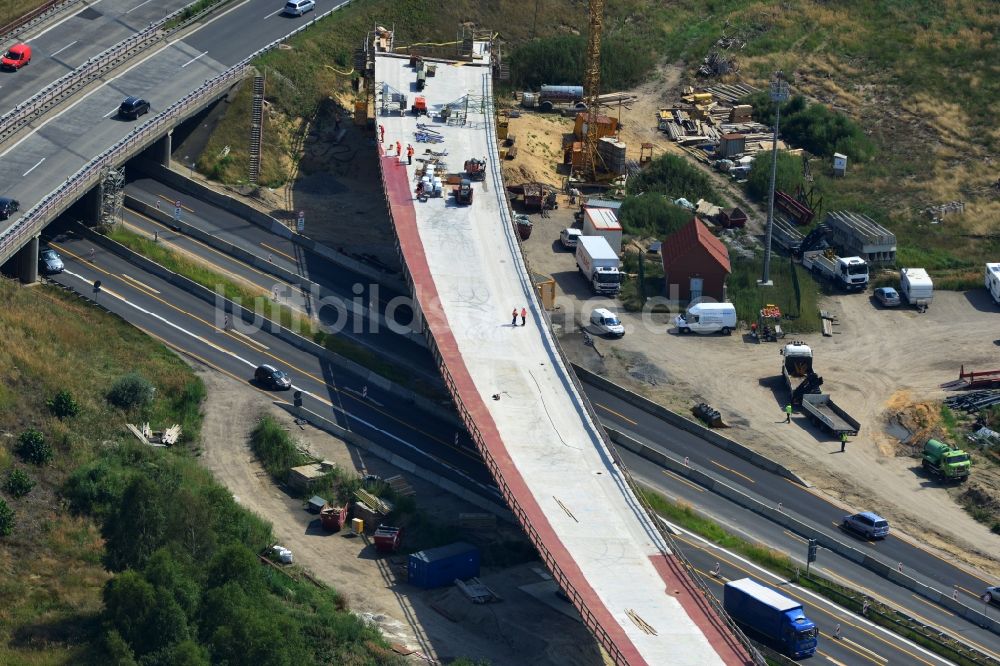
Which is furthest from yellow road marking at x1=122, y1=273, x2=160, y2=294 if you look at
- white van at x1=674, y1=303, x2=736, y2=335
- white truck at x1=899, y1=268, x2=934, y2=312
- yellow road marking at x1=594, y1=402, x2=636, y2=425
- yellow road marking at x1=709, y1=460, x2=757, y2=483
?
white truck at x1=899, y1=268, x2=934, y2=312

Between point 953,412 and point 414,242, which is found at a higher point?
point 414,242

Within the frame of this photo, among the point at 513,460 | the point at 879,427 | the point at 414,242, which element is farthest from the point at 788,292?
the point at 513,460

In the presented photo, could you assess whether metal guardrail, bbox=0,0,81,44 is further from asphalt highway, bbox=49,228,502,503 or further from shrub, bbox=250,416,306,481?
shrub, bbox=250,416,306,481

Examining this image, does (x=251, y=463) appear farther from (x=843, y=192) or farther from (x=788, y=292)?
(x=843, y=192)

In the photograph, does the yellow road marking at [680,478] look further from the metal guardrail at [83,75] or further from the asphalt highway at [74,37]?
the asphalt highway at [74,37]

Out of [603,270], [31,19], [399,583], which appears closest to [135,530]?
[399,583]

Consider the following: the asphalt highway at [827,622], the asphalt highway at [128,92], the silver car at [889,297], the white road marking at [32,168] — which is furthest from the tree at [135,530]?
the silver car at [889,297]
